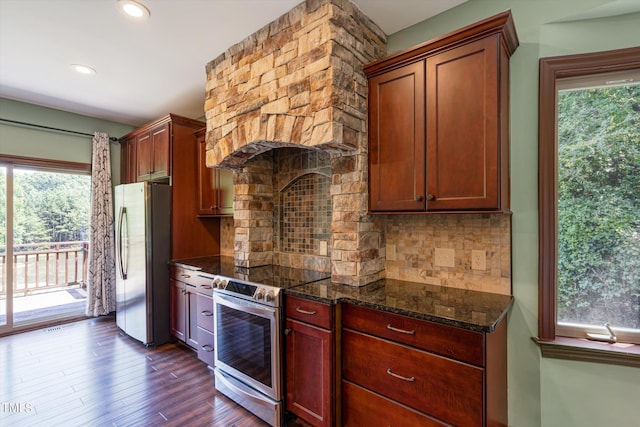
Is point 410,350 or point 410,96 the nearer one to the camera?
point 410,350

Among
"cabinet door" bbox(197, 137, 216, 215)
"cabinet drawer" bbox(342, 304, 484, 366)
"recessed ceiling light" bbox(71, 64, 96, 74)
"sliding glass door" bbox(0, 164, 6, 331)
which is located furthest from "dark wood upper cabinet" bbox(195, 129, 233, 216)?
"sliding glass door" bbox(0, 164, 6, 331)

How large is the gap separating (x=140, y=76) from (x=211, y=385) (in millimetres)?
3059

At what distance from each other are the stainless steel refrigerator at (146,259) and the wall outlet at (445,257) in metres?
2.92

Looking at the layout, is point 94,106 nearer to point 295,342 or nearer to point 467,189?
point 295,342

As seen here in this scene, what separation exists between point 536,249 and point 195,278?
2865 mm

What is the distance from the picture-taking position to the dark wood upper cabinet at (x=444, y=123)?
63.7 inches

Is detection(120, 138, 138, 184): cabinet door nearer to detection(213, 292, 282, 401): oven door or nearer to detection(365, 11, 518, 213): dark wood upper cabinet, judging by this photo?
A: detection(213, 292, 282, 401): oven door

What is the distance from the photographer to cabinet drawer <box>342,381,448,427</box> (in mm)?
1570

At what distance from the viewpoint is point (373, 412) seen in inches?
67.9

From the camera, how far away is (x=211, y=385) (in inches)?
103

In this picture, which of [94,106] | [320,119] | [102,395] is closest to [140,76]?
[94,106]

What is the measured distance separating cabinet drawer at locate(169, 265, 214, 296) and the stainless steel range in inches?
13.9

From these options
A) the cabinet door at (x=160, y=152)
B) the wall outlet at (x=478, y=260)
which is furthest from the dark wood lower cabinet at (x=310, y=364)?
the cabinet door at (x=160, y=152)

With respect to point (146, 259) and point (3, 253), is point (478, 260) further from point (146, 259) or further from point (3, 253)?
point (3, 253)
